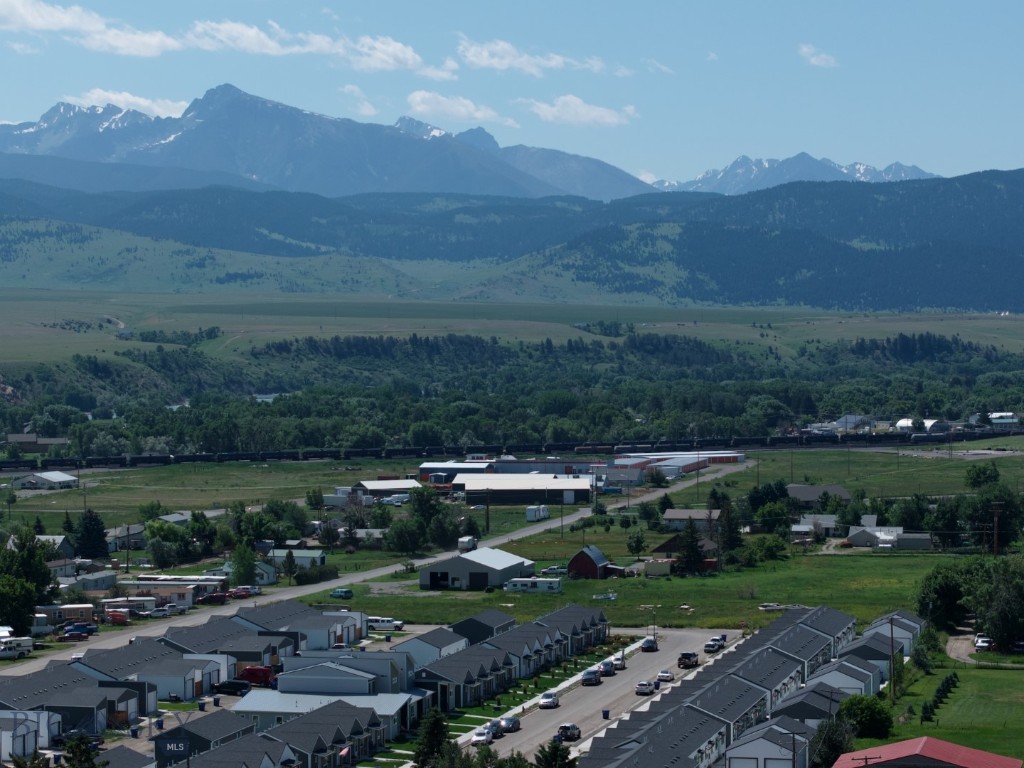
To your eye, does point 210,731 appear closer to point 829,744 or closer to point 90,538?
point 829,744

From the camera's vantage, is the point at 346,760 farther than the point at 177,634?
No

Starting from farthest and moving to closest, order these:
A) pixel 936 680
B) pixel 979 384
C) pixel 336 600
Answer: pixel 979 384, pixel 336 600, pixel 936 680

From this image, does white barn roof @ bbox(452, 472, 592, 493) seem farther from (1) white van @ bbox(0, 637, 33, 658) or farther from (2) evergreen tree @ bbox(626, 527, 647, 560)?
(1) white van @ bbox(0, 637, 33, 658)

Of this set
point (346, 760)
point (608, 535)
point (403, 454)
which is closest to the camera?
point (346, 760)

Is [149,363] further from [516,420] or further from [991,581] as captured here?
[991,581]

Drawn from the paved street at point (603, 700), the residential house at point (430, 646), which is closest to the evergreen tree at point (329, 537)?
the paved street at point (603, 700)

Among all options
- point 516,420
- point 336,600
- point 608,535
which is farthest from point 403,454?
point 336,600

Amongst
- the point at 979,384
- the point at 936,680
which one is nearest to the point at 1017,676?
A: the point at 936,680
